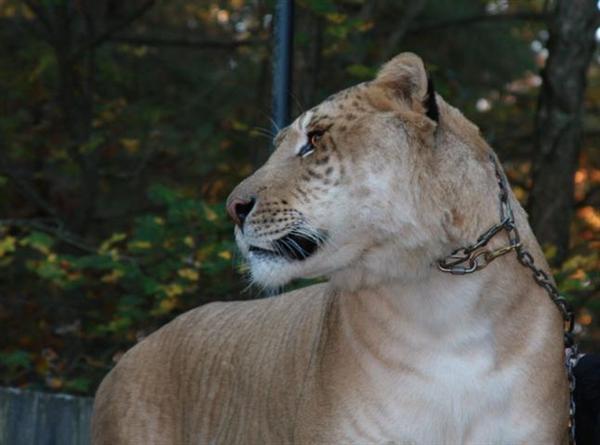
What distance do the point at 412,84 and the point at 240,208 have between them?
0.66 metres

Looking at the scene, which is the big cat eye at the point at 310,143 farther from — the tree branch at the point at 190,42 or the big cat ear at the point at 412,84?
the tree branch at the point at 190,42

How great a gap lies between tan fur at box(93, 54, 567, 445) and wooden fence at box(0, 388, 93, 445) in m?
2.16

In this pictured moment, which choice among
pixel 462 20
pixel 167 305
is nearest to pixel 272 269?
pixel 167 305

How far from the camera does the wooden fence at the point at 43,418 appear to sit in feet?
20.8

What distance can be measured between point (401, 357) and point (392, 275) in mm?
259

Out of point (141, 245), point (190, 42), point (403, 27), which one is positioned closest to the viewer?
point (141, 245)

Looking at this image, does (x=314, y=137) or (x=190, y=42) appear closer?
(x=314, y=137)

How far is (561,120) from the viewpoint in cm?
786

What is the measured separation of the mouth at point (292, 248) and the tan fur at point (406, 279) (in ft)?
0.07

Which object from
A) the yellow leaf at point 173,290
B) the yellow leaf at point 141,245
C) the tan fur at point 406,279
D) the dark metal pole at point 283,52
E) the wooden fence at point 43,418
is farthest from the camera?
the yellow leaf at point 141,245

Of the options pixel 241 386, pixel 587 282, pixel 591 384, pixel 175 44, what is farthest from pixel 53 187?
pixel 591 384

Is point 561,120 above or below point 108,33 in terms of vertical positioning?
below

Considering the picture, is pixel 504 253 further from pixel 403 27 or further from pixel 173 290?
pixel 403 27

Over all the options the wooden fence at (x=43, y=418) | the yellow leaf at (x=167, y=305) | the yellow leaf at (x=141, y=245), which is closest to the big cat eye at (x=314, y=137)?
the wooden fence at (x=43, y=418)
